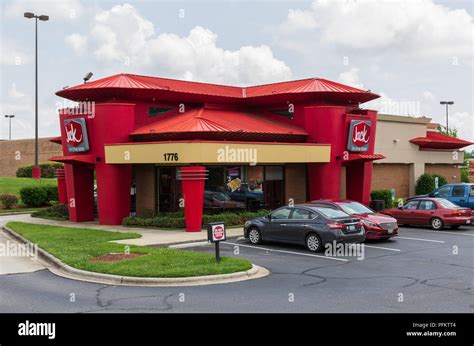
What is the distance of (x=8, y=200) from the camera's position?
37.1m

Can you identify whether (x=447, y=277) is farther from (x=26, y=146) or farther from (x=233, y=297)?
(x=26, y=146)

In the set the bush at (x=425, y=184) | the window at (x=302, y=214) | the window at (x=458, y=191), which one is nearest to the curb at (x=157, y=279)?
the window at (x=302, y=214)

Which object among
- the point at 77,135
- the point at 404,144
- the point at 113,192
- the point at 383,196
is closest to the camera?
the point at 113,192

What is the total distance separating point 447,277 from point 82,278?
334 inches

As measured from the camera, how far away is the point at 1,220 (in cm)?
3033

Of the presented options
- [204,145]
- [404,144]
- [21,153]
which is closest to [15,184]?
[21,153]

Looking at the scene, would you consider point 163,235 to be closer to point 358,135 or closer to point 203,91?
point 203,91

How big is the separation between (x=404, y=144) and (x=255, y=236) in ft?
72.6
